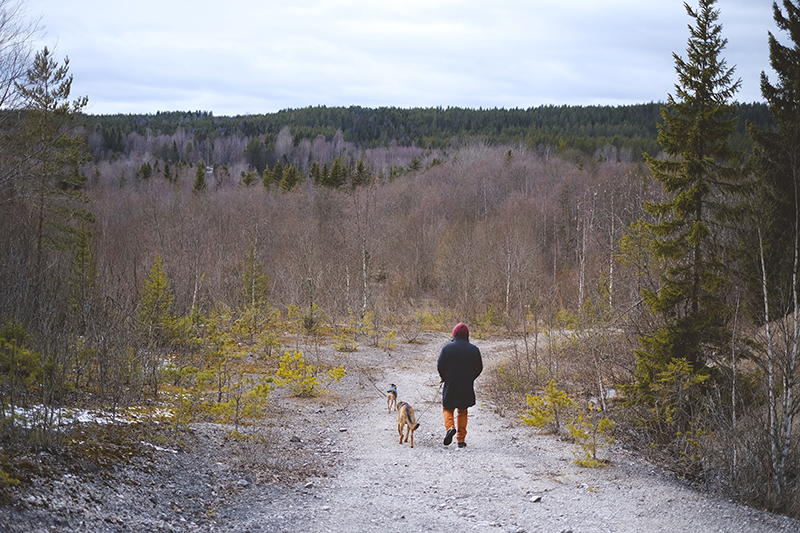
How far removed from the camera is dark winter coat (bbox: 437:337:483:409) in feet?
28.6

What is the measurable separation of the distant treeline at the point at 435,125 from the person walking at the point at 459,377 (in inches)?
2945

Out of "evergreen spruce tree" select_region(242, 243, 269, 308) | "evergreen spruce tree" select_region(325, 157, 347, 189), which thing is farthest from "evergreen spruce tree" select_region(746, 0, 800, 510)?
"evergreen spruce tree" select_region(325, 157, 347, 189)

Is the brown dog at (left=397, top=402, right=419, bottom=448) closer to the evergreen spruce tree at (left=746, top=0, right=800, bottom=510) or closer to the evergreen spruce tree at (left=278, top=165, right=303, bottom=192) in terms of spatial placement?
the evergreen spruce tree at (left=746, top=0, right=800, bottom=510)

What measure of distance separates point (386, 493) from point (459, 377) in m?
2.36

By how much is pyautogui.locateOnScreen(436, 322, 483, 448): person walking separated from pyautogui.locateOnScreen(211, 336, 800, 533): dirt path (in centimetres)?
34

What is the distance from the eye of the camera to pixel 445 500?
265 inches

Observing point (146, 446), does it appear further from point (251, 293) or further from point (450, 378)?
point (251, 293)

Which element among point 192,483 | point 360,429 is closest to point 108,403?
point 192,483

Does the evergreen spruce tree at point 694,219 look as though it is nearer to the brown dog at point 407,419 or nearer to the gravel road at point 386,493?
the gravel road at point 386,493

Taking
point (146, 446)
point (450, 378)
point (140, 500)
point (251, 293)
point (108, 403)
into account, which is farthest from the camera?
point (251, 293)

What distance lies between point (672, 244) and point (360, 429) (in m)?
6.08

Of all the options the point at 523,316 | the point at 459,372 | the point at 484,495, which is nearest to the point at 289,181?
the point at 523,316

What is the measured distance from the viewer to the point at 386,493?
6887 mm

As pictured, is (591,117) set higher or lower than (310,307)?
higher
